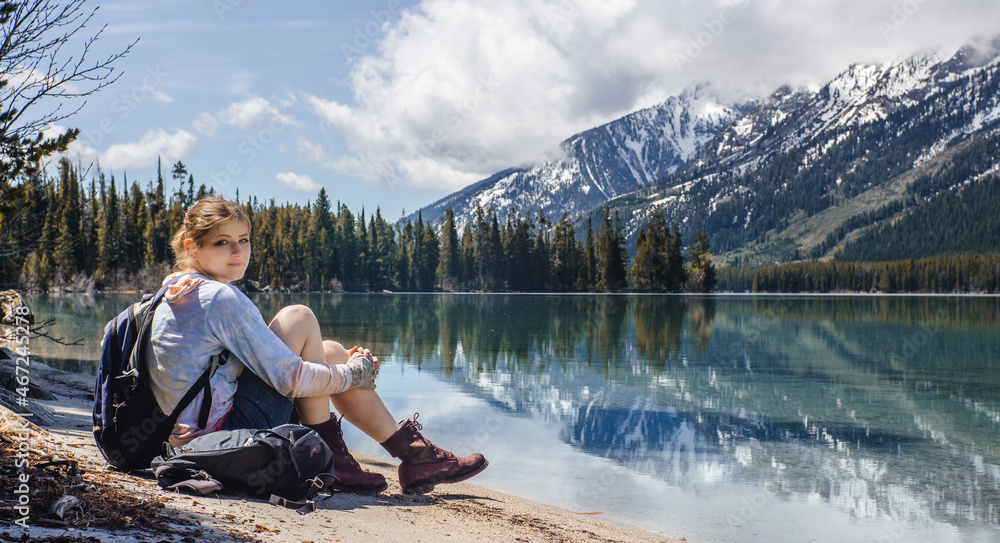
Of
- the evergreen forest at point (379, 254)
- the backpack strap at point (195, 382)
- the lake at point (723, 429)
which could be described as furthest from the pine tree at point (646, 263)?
the backpack strap at point (195, 382)

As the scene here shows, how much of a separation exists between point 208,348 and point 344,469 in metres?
1.37

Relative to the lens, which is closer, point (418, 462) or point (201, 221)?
point (201, 221)

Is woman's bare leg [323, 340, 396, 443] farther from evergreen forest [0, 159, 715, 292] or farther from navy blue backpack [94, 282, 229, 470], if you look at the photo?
evergreen forest [0, 159, 715, 292]

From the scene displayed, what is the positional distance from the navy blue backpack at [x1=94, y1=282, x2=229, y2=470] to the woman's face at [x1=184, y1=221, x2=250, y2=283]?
239 millimetres

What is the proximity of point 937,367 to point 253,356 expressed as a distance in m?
18.6

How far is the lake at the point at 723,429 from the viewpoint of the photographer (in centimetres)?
619

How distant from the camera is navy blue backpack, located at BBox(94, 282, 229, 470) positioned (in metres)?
3.48

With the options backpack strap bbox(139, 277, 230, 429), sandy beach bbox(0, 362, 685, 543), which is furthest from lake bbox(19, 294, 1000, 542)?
backpack strap bbox(139, 277, 230, 429)

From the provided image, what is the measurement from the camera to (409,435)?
475cm

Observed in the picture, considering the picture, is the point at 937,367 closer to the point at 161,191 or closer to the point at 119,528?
the point at 119,528

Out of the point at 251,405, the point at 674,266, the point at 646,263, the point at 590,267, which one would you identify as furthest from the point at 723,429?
the point at 590,267

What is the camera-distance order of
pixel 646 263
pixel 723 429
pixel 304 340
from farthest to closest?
pixel 646 263 → pixel 723 429 → pixel 304 340

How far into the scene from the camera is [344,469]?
4375mm

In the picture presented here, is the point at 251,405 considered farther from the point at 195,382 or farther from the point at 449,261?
the point at 449,261
